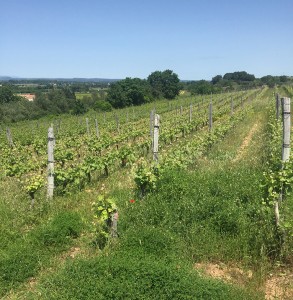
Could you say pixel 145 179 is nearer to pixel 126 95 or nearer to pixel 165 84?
pixel 126 95

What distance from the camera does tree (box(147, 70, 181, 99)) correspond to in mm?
77325

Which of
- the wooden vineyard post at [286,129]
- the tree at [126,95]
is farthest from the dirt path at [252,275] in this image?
the tree at [126,95]

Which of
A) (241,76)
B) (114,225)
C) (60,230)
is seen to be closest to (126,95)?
(60,230)

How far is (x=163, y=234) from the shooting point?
16.2 feet

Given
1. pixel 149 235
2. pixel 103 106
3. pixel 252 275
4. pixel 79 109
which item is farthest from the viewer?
pixel 103 106

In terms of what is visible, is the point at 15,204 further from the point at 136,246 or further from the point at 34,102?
the point at 34,102

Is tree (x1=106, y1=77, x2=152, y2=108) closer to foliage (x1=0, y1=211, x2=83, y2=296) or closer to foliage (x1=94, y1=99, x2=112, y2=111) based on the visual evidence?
foliage (x1=94, y1=99, x2=112, y2=111)

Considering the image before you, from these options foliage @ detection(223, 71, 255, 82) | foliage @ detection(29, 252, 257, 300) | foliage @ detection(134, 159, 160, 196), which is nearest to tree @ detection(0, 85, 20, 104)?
foliage @ detection(134, 159, 160, 196)

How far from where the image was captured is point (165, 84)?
81.1 metres

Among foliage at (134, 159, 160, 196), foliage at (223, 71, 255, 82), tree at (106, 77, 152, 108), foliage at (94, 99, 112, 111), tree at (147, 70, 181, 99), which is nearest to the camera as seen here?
foliage at (134, 159, 160, 196)

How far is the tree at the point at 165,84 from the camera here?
77.3 meters

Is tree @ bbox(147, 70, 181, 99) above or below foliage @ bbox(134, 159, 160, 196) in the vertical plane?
above

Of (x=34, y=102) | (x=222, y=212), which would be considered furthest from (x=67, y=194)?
(x=34, y=102)

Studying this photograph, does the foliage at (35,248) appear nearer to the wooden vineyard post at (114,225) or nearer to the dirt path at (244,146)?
the wooden vineyard post at (114,225)
